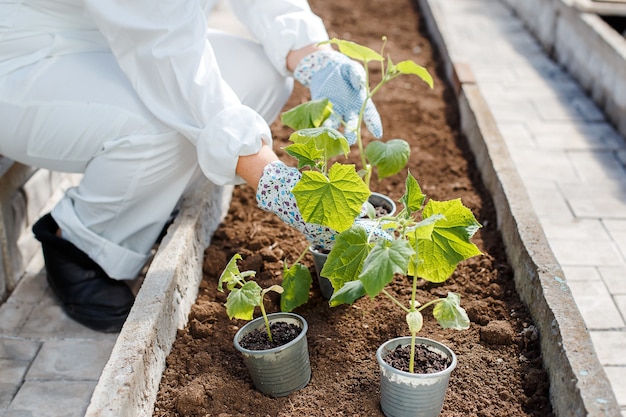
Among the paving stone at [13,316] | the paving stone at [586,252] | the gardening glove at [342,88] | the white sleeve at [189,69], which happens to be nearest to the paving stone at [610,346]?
the paving stone at [586,252]

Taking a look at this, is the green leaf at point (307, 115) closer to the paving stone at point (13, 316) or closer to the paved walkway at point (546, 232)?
the paved walkway at point (546, 232)

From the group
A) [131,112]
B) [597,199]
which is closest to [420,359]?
[131,112]

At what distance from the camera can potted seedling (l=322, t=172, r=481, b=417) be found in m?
1.82

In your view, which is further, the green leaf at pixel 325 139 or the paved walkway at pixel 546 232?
the paved walkway at pixel 546 232

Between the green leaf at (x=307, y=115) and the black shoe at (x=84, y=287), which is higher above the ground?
the green leaf at (x=307, y=115)

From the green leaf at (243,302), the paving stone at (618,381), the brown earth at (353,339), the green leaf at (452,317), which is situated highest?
the green leaf at (452,317)

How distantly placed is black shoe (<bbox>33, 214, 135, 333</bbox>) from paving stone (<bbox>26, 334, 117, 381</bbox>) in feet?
0.26

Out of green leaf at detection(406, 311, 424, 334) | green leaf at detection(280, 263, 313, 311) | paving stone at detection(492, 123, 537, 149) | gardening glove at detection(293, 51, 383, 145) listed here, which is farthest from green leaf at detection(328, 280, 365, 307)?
paving stone at detection(492, 123, 537, 149)

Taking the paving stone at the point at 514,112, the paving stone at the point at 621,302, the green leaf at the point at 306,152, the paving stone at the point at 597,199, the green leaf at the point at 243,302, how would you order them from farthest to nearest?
the paving stone at the point at 514,112 < the paving stone at the point at 597,199 < the paving stone at the point at 621,302 < the green leaf at the point at 306,152 < the green leaf at the point at 243,302

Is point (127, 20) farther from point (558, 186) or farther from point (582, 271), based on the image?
point (558, 186)

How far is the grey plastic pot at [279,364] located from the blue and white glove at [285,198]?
0.79ft

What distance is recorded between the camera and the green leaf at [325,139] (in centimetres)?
214

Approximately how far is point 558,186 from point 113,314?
1898 mm

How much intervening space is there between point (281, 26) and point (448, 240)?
1156mm
